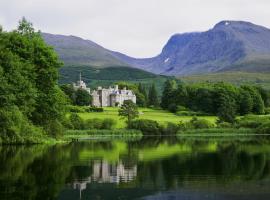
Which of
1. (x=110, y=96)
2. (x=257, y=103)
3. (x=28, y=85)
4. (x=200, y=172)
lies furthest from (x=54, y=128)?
(x=110, y=96)

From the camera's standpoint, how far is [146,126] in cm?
11444

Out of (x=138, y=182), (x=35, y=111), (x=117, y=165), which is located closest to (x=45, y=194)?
(x=138, y=182)

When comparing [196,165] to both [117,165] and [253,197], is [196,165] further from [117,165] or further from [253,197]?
[253,197]

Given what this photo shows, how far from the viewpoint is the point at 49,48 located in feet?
226

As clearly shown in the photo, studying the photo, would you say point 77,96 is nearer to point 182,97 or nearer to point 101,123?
point 182,97

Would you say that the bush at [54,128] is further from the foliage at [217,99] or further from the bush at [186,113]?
the bush at [186,113]

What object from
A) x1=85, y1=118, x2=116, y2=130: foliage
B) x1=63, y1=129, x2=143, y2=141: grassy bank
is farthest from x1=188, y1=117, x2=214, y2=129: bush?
x1=85, y1=118, x2=116, y2=130: foliage

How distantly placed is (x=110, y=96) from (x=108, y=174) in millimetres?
151907

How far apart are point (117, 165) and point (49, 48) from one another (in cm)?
3460

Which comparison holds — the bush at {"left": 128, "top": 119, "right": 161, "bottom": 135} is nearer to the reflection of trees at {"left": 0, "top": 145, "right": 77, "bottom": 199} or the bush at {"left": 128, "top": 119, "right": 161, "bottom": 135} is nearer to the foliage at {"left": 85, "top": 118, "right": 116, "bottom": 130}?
the foliage at {"left": 85, "top": 118, "right": 116, "bottom": 130}

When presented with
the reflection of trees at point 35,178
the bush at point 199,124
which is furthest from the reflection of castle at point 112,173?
the bush at point 199,124

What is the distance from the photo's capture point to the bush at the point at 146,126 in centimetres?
11388

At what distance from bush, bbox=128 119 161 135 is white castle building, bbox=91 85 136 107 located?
5952 centimetres

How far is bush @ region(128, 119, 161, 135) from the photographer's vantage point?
11388 cm
